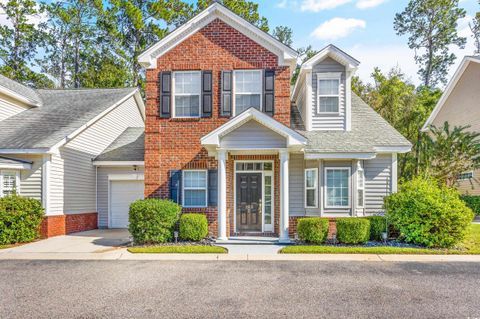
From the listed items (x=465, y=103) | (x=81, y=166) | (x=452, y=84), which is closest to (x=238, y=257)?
(x=81, y=166)

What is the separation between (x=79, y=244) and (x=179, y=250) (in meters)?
3.87

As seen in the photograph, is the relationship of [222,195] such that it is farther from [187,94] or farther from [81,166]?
[81,166]

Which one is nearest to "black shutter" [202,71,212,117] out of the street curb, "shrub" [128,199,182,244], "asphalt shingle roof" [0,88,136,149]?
"shrub" [128,199,182,244]

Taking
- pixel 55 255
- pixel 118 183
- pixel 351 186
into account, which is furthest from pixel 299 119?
pixel 55 255

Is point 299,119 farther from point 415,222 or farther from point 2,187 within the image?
point 2,187

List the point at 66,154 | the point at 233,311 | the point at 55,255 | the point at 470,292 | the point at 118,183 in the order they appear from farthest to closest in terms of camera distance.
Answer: the point at 118,183
the point at 66,154
the point at 55,255
the point at 470,292
the point at 233,311

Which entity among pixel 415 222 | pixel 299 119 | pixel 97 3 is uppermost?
pixel 97 3

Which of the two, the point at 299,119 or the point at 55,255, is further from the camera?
the point at 299,119

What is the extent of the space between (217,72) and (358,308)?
9603 millimetres

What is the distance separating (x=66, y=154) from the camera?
47.2 ft

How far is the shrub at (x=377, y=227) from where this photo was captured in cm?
1155

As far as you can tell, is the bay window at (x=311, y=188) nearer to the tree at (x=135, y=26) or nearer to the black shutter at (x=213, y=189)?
Answer: the black shutter at (x=213, y=189)

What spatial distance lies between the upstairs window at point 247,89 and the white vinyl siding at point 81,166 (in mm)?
7361

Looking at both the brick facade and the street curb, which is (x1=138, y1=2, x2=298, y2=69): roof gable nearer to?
the brick facade
